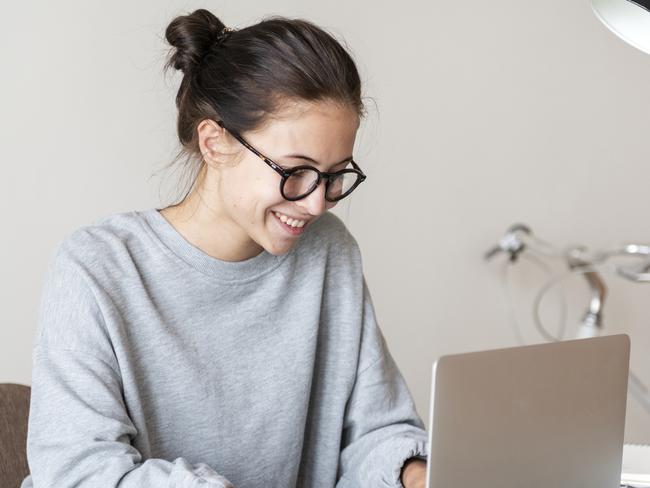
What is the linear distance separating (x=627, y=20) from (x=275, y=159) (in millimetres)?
565

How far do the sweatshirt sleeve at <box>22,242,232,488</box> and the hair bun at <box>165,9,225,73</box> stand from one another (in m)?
0.37

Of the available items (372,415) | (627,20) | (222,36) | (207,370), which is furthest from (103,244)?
(627,20)

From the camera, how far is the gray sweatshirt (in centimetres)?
124

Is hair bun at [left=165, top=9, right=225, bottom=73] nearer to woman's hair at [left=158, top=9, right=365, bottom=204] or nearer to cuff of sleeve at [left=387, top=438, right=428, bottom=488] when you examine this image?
woman's hair at [left=158, top=9, right=365, bottom=204]

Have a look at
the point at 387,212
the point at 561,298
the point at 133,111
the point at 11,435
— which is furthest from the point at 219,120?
the point at 561,298

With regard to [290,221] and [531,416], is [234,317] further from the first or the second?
[531,416]

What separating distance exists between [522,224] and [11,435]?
5.66 feet

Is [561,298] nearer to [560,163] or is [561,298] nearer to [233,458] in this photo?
[560,163]

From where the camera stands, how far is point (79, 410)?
1221mm

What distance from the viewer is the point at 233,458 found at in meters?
1.47

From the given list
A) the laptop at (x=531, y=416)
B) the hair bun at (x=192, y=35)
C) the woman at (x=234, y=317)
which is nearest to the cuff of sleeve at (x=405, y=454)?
the woman at (x=234, y=317)

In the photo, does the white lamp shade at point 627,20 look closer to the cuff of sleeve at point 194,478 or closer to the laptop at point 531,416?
the laptop at point 531,416

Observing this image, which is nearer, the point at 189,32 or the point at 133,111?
the point at 189,32

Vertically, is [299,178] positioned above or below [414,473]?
above
